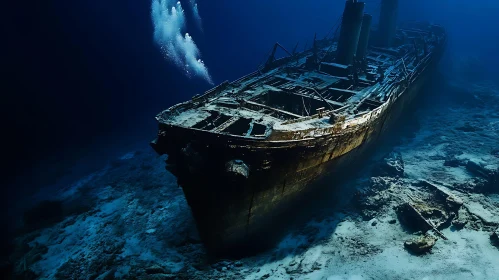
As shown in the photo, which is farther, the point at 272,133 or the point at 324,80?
the point at 324,80

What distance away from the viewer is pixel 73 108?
21.4 m

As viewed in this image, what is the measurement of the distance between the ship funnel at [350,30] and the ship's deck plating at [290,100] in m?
1.13

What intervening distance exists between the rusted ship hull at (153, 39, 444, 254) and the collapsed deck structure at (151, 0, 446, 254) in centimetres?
3

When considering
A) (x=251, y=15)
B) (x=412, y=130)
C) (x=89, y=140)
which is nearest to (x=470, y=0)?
(x=251, y=15)

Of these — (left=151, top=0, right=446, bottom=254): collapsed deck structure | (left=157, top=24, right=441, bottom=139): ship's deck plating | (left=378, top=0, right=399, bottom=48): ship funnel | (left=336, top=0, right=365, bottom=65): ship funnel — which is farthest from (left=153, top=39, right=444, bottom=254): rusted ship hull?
(left=378, top=0, right=399, bottom=48): ship funnel

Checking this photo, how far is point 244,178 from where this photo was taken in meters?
6.42

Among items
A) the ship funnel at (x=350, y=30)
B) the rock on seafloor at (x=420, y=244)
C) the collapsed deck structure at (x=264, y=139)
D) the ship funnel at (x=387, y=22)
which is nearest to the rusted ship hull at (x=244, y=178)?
the collapsed deck structure at (x=264, y=139)

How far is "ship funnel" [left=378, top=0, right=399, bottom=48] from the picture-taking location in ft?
59.9

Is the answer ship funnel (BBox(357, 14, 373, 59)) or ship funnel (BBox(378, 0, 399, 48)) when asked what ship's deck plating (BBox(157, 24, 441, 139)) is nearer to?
ship funnel (BBox(357, 14, 373, 59))

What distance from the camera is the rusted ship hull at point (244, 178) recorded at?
22.1 ft

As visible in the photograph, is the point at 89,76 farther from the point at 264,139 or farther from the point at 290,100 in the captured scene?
the point at 264,139

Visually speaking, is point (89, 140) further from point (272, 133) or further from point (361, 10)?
point (361, 10)

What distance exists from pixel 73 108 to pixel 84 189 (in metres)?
10.5

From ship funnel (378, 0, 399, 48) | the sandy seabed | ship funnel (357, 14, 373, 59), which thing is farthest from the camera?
ship funnel (378, 0, 399, 48)
